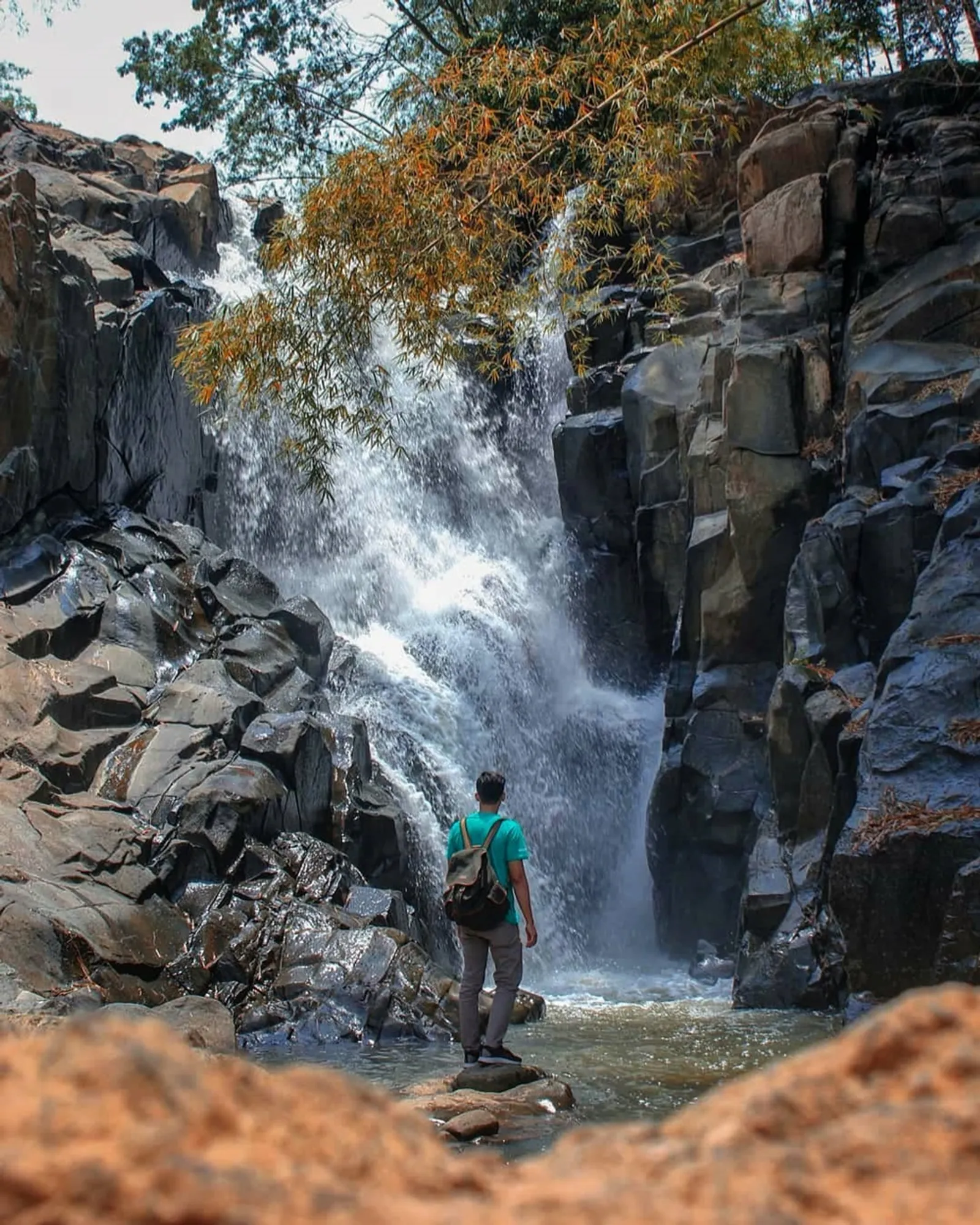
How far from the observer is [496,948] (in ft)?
22.0

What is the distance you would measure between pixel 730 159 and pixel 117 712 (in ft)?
49.5

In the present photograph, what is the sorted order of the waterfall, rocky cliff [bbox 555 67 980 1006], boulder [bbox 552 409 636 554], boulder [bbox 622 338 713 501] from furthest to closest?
boulder [bbox 552 409 636 554], boulder [bbox 622 338 713 501], the waterfall, rocky cliff [bbox 555 67 980 1006]

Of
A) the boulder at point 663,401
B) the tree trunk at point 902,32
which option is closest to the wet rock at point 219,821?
the boulder at point 663,401

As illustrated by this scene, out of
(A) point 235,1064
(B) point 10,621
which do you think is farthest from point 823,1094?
(B) point 10,621

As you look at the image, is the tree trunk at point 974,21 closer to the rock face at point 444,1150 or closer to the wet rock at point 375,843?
the wet rock at point 375,843

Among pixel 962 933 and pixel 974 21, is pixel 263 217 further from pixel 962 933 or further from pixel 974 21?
pixel 962 933

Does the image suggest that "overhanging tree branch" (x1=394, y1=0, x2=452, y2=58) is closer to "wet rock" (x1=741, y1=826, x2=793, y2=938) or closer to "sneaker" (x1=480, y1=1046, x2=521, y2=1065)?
"wet rock" (x1=741, y1=826, x2=793, y2=938)

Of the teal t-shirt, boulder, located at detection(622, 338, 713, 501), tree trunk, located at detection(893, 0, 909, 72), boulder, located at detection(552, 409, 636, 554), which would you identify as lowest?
the teal t-shirt

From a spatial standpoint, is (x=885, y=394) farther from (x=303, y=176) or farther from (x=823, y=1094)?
(x=303, y=176)

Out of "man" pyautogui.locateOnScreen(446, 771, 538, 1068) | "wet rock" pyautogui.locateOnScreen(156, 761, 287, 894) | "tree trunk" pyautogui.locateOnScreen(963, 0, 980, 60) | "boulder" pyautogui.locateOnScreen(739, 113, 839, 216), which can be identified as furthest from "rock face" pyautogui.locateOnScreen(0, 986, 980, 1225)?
"boulder" pyautogui.locateOnScreen(739, 113, 839, 216)

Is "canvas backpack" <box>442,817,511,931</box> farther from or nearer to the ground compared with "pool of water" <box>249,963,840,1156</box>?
farther from the ground

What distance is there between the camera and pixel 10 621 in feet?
43.0

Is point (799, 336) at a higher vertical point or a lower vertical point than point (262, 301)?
higher

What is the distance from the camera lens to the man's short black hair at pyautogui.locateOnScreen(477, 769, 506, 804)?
687 centimetres
